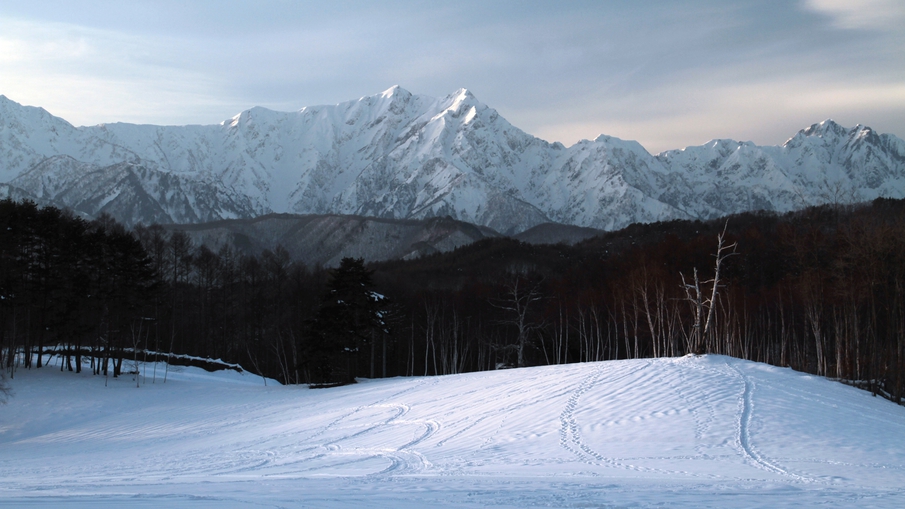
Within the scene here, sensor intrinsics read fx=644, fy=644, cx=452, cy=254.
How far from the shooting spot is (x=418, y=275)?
11988 centimetres

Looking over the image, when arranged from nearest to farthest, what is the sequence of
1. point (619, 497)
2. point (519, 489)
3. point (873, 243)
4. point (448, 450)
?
point (619, 497) → point (519, 489) → point (448, 450) → point (873, 243)

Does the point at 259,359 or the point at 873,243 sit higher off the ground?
the point at 873,243

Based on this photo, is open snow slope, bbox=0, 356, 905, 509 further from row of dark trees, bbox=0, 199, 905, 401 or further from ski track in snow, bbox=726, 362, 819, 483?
row of dark trees, bbox=0, 199, 905, 401

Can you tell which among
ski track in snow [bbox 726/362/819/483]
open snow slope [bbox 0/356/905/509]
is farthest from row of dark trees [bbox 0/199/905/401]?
open snow slope [bbox 0/356/905/509]

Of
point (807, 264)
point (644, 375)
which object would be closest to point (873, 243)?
point (807, 264)

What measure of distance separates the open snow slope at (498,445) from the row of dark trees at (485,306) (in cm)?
735

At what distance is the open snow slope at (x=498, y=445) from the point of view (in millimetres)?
13961

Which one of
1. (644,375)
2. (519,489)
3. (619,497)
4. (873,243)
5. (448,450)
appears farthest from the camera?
(873,243)

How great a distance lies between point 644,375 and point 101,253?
3975cm

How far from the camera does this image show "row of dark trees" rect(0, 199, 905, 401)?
1563 inches

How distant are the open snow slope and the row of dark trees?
24.1 feet

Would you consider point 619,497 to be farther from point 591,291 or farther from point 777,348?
point 777,348

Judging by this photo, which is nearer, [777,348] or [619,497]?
[619,497]

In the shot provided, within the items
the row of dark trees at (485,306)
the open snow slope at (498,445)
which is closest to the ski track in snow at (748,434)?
the open snow slope at (498,445)
